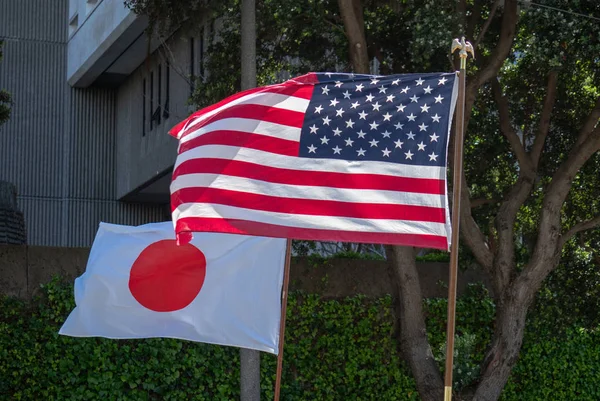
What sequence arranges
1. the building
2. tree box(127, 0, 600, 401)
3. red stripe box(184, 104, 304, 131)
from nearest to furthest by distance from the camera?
red stripe box(184, 104, 304, 131) → tree box(127, 0, 600, 401) → the building

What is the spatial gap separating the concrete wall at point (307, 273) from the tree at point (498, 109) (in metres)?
0.64

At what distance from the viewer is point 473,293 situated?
559 inches

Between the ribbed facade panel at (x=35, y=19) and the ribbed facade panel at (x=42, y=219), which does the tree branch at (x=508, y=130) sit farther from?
the ribbed facade panel at (x=35, y=19)

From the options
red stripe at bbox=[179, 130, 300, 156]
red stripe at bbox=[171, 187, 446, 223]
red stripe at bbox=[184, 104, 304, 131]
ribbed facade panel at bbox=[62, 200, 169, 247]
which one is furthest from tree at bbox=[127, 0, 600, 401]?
ribbed facade panel at bbox=[62, 200, 169, 247]

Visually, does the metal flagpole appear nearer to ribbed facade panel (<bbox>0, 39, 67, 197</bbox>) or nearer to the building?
the building

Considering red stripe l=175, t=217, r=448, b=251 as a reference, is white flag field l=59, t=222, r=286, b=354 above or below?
below

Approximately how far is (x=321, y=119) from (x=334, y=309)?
5507mm

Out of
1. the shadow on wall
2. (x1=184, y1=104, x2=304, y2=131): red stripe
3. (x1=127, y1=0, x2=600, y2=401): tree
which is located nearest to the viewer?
(x1=184, y1=104, x2=304, y2=131): red stripe

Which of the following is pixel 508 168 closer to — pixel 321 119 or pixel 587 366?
pixel 587 366

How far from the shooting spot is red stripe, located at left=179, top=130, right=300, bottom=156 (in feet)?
26.6

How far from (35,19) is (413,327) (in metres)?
17.5

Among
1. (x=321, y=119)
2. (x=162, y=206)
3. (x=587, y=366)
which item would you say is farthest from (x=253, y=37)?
(x=162, y=206)

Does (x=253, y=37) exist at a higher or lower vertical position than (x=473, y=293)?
higher

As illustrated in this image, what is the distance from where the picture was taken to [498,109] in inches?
550
